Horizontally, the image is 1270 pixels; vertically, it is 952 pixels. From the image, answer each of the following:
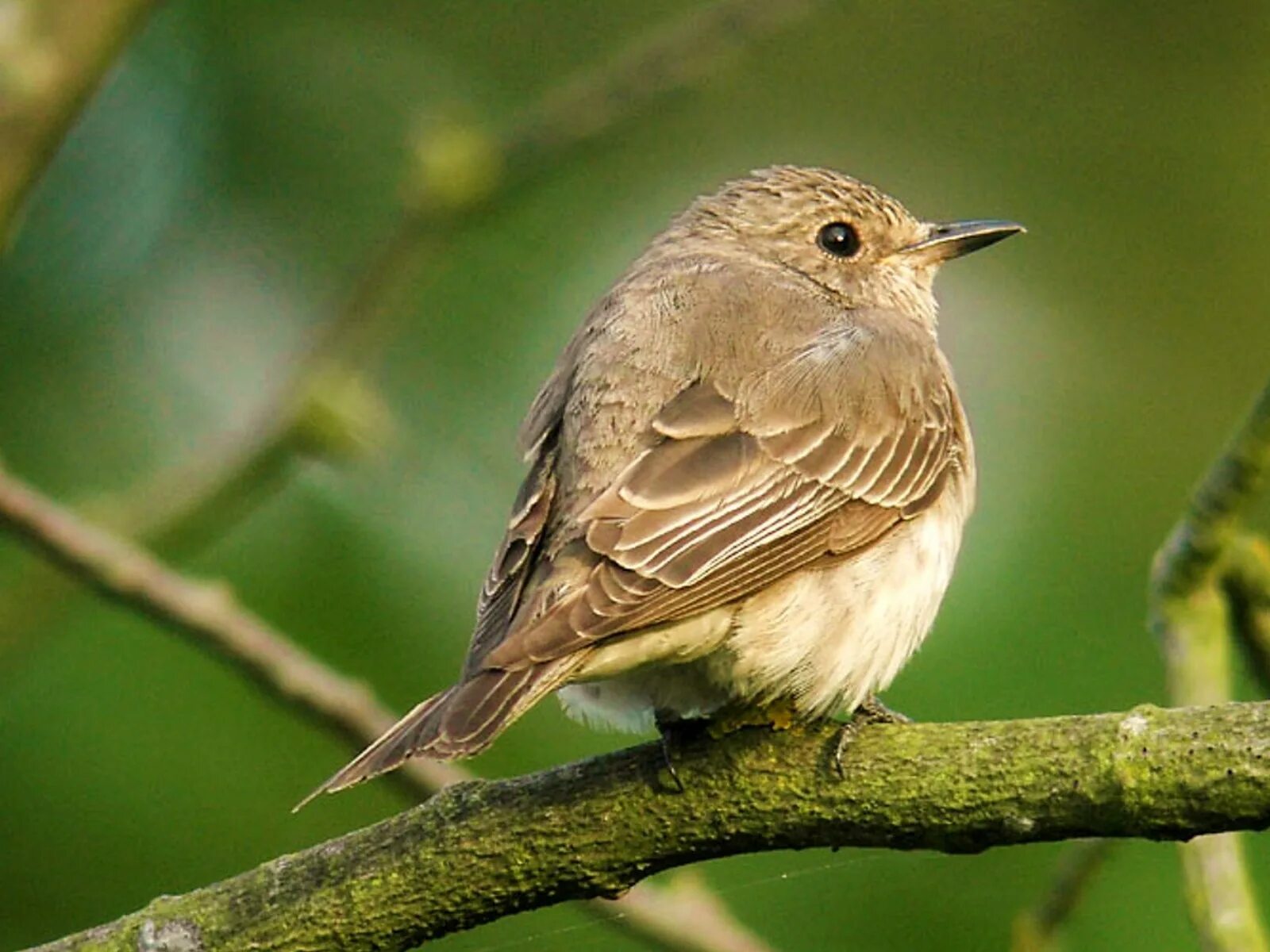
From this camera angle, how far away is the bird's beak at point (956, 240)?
639cm

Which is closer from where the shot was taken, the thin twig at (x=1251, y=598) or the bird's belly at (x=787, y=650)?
the bird's belly at (x=787, y=650)

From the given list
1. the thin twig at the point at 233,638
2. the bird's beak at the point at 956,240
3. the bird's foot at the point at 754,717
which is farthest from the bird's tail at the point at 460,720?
the bird's beak at the point at 956,240

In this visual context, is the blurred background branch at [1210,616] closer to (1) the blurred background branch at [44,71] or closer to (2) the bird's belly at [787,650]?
(2) the bird's belly at [787,650]

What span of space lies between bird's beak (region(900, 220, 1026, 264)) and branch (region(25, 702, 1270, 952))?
234 cm

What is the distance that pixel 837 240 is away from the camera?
6.37 meters

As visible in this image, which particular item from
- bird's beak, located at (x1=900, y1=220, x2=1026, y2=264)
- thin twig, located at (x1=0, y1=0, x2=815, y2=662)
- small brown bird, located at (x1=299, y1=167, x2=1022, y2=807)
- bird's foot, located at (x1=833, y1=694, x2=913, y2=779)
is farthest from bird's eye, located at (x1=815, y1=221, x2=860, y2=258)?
bird's foot, located at (x1=833, y1=694, x2=913, y2=779)

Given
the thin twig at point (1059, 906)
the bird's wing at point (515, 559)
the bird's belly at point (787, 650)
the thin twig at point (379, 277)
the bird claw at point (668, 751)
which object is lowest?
the thin twig at point (1059, 906)

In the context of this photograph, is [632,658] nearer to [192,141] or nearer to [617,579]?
[617,579]

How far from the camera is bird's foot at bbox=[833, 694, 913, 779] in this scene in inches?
162

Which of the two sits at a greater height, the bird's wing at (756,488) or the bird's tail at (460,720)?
the bird's wing at (756,488)

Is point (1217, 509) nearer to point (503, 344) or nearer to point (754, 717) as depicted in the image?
point (754, 717)

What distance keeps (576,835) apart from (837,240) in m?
2.58

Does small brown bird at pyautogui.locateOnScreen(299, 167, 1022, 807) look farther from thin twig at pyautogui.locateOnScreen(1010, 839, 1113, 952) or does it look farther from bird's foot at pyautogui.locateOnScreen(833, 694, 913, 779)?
thin twig at pyautogui.locateOnScreen(1010, 839, 1113, 952)

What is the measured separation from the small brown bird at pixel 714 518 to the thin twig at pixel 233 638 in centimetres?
40
